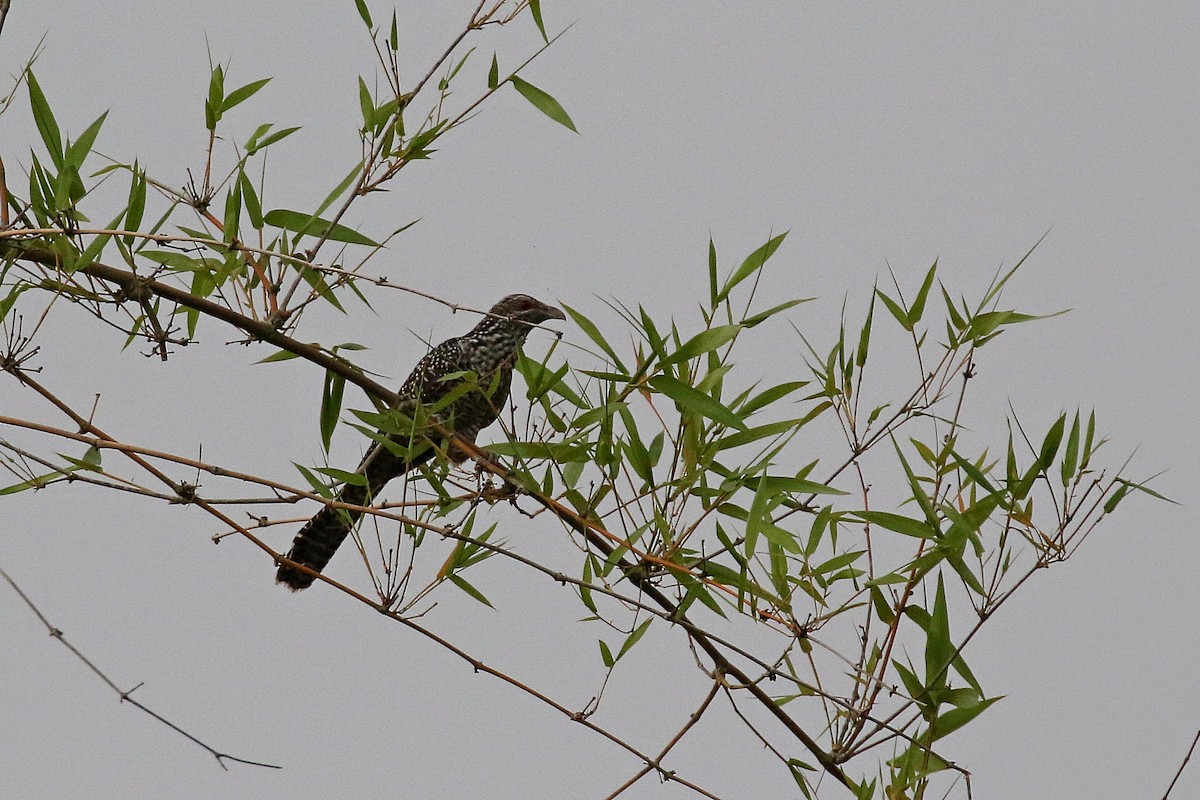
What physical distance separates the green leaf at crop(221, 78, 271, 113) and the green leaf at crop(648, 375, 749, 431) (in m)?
0.65

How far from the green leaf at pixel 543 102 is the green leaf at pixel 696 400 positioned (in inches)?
15.1

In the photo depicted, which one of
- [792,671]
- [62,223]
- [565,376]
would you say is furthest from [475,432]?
[62,223]

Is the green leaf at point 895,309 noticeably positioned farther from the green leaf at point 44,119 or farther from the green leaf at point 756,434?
the green leaf at point 44,119

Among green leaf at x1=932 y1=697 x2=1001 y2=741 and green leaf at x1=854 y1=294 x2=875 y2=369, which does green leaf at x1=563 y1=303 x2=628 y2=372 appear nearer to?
green leaf at x1=854 y1=294 x2=875 y2=369

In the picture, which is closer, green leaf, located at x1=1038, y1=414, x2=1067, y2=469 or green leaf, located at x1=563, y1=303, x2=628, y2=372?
green leaf, located at x1=563, y1=303, x2=628, y2=372

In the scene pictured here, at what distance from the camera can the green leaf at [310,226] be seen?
63.7 inches

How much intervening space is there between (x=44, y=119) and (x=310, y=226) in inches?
13.3

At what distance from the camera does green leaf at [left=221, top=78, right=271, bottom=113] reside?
1.62m

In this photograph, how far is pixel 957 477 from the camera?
5.94ft

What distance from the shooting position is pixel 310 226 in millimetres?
1617

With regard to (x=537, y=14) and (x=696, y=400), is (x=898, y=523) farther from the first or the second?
(x=537, y=14)

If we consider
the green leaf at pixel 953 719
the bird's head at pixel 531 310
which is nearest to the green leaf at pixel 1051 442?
the green leaf at pixel 953 719

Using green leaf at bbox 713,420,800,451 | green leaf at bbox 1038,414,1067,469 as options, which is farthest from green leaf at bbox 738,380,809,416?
green leaf at bbox 1038,414,1067,469

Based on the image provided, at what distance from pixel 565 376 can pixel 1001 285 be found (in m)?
0.59
